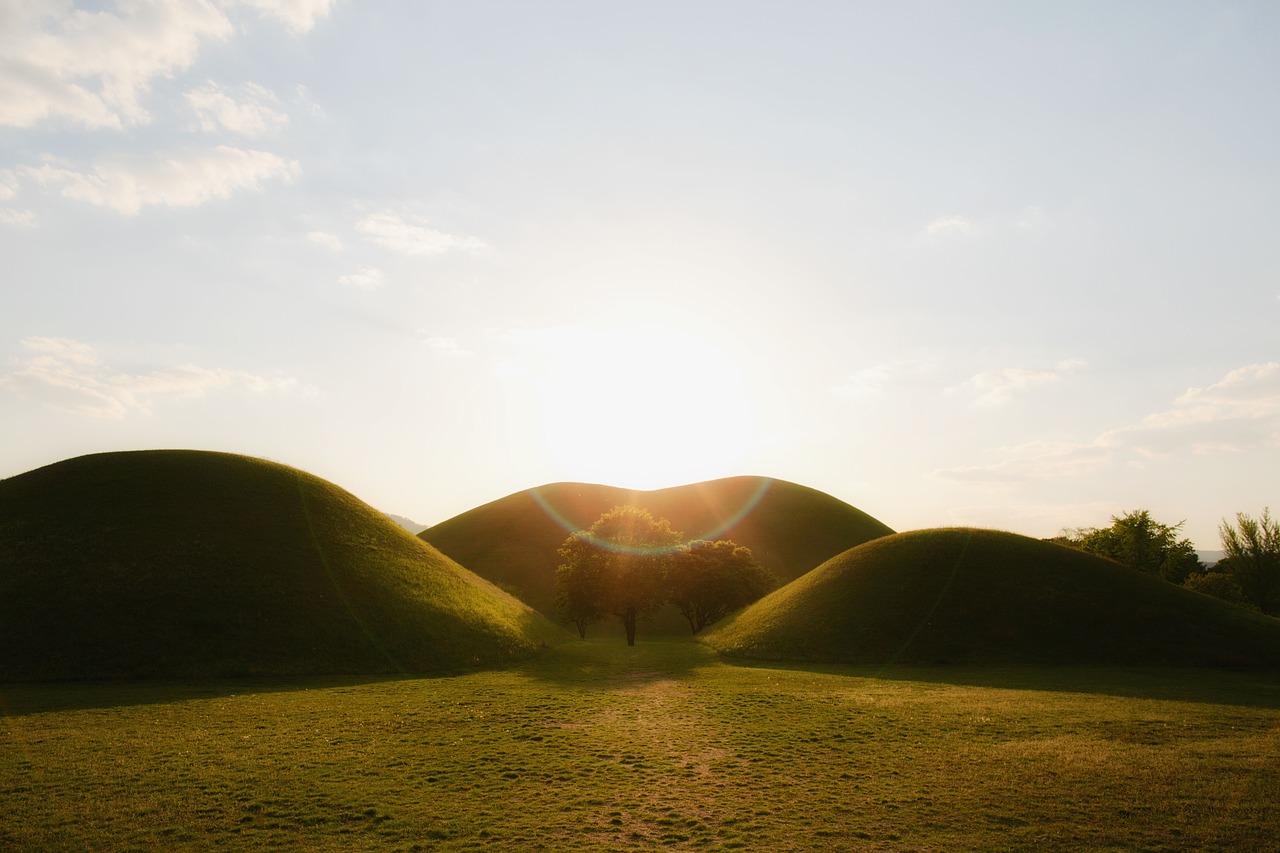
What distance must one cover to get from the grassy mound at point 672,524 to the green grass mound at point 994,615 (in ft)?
161

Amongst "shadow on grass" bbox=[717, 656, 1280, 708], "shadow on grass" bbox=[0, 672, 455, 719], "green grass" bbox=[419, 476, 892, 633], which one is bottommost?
"shadow on grass" bbox=[717, 656, 1280, 708]

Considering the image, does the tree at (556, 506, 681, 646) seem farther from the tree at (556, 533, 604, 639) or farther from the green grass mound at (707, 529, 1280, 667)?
the green grass mound at (707, 529, 1280, 667)

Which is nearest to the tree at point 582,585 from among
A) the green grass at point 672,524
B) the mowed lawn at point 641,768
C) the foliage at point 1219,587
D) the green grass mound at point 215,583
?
the green grass mound at point 215,583

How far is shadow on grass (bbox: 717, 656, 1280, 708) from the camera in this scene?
37.4m

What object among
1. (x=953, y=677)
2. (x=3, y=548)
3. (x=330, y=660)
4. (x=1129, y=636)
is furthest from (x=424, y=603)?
(x=1129, y=636)

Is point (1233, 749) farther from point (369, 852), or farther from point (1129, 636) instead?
point (1129, 636)

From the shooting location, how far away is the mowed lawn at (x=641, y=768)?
16.5 meters

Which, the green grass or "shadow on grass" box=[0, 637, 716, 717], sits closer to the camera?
"shadow on grass" box=[0, 637, 716, 717]

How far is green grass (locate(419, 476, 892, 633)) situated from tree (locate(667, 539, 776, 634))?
3121 cm

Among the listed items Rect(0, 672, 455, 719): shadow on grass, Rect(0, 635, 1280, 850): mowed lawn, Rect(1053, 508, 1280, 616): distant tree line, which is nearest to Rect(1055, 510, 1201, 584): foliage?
Rect(1053, 508, 1280, 616): distant tree line

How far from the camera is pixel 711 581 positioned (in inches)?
3209

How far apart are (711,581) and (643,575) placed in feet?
37.9

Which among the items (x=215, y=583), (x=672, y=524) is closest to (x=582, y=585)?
(x=215, y=583)

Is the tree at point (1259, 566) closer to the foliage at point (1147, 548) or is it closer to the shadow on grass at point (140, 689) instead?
the foliage at point (1147, 548)
